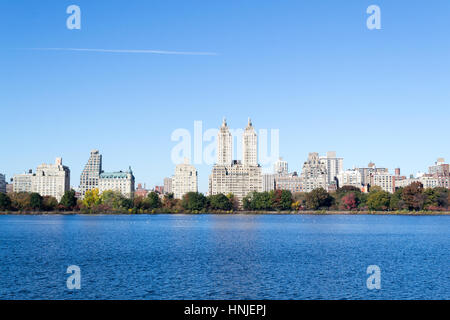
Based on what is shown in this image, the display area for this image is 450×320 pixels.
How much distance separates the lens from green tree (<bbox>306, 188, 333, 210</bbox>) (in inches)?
6722

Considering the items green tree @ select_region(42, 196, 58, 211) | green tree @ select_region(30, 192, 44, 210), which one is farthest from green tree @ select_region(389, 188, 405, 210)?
green tree @ select_region(30, 192, 44, 210)

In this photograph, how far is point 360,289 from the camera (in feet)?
102

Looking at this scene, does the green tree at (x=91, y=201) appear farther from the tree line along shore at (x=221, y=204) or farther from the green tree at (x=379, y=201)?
the green tree at (x=379, y=201)

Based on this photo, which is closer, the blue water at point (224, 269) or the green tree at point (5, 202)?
the blue water at point (224, 269)

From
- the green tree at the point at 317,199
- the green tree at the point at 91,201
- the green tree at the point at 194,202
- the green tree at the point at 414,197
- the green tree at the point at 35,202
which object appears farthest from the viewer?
the green tree at the point at 91,201

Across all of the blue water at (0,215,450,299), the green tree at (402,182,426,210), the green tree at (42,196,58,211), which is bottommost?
the blue water at (0,215,450,299)

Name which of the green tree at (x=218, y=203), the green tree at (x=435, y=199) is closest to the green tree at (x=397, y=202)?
the green tree at (x=435, y=199)

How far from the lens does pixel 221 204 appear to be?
573ft

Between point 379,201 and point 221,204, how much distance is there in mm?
49382

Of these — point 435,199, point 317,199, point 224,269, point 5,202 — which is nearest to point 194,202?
point 317,199

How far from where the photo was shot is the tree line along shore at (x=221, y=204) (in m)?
157

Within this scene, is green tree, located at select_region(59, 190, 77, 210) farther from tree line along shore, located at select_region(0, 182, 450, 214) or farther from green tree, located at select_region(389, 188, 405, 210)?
green tree, located at select_region(389, 188, 405, 210)

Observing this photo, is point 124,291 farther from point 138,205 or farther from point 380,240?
point 138,205
